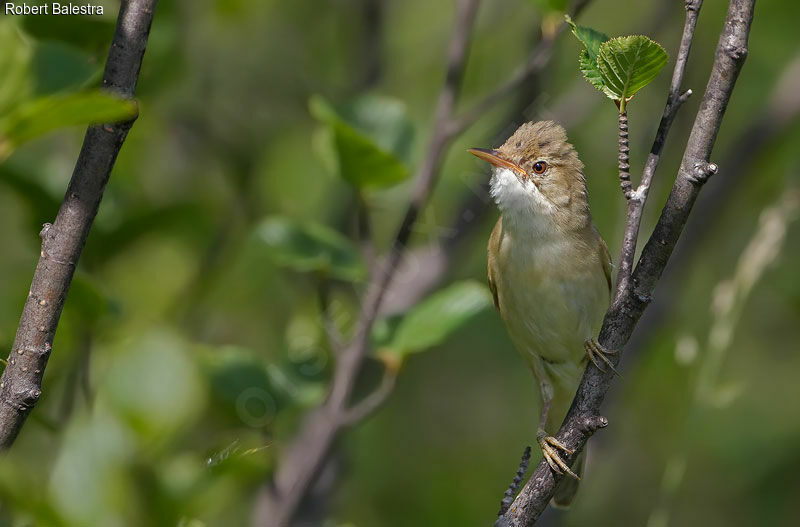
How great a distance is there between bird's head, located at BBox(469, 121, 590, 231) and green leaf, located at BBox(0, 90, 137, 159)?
194cm

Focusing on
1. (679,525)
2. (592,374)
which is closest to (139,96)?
(592,374)

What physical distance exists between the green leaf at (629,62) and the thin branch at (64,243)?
30.9 inches

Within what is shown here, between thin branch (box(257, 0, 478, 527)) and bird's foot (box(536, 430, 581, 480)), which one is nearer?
bird's foot (box(536, 430, 581, 480))

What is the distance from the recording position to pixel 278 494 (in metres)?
2.62

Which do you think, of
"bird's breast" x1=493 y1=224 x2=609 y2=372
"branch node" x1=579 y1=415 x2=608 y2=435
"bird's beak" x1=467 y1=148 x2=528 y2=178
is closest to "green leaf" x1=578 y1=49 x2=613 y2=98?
"branch node" x1=579 y1=415 x2=608 y2=435

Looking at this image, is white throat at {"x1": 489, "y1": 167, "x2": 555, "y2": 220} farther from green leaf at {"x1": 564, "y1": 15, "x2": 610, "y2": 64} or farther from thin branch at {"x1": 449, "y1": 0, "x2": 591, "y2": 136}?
green leaf at {"x1": 564, "y1": 15, "x2": 610, "y2": 64}

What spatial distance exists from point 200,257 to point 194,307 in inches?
10.6

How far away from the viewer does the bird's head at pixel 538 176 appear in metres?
3.10

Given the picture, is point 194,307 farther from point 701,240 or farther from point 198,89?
point 701,240

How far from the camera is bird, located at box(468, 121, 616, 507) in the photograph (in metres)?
3.12

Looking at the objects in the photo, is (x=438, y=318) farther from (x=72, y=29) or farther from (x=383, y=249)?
(x=383, y=249)

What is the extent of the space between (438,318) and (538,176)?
876 millimetres

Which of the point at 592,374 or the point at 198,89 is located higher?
the point at 198,89

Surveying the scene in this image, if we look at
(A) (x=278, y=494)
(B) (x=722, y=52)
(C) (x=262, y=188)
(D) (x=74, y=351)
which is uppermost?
(C) (x=262, y=188)
